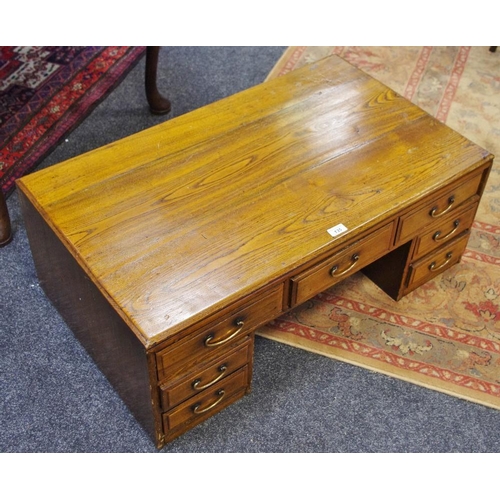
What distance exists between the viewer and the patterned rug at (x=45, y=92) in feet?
6.91

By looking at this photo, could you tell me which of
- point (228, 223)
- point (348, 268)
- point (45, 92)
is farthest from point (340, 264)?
point (45, 92)

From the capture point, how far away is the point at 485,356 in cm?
165

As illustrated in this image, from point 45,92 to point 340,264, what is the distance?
4.24 feet

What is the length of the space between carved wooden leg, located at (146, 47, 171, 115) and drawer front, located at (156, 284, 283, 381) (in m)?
1.05

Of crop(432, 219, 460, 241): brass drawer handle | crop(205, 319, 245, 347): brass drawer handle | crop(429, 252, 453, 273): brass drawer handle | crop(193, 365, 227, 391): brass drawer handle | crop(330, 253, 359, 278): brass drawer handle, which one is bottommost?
crop(429, 252, 453, 273): brass drawer handle

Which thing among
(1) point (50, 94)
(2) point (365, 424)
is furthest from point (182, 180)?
(1) point (50, 94)

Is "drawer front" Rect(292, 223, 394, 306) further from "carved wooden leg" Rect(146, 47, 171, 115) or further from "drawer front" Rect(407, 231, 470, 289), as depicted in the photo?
"carved wooden leg" Rect(146, 47, 171, 115)

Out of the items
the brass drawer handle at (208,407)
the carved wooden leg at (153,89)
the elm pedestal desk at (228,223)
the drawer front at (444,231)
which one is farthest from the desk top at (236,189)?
the carved wooden leg at (153,89)

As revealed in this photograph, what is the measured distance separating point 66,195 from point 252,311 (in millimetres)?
445

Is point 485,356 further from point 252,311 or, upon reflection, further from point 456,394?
point 252,311

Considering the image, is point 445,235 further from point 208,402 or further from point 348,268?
point 208,402

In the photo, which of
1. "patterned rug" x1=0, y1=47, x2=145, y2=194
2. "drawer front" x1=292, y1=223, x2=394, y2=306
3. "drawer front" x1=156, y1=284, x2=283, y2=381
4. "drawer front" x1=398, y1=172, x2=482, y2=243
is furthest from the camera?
"patterned rug" x1=0, y1=47, x2=145, y2=194

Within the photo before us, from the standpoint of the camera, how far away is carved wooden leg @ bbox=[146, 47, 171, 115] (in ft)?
7.04

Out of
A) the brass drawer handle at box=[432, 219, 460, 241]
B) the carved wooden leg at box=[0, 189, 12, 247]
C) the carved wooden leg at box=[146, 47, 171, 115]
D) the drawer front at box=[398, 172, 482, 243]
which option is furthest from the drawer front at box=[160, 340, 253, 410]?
the carved wooden leg at box=[146, 47, 171, 115]
